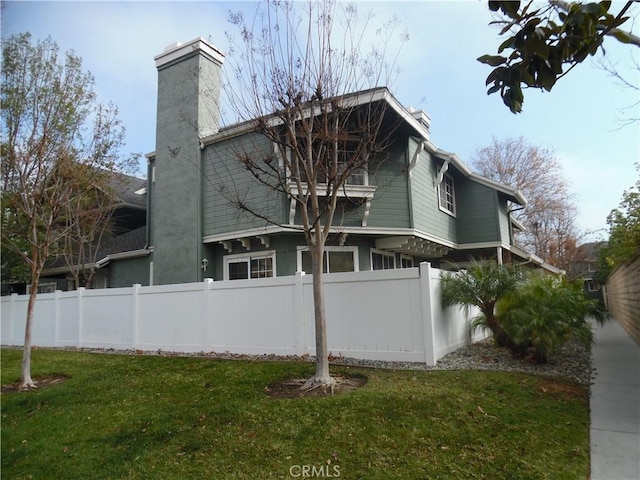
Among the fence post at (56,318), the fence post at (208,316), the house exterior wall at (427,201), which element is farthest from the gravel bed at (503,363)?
the fence post at (56,318)

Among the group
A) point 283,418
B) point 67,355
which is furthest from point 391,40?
point 67,355

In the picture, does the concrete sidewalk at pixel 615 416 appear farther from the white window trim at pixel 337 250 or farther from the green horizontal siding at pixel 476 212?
the green horizontal siding at pixel 476 212

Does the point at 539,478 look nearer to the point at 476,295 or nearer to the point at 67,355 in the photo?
the point at 476,295

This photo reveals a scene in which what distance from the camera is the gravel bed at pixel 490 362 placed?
687 centimetres

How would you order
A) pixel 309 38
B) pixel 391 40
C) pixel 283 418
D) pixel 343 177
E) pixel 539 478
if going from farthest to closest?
1. pixel 391 40
2. pixel 309 38
3. pixel 343 177
4. pixel 283 418
5. pixel 539 478

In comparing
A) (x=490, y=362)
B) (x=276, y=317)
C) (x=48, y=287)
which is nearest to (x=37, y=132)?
(x=276, y=317)

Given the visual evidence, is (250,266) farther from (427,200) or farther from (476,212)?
(476,212)

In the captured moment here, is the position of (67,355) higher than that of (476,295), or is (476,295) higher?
(476,295)

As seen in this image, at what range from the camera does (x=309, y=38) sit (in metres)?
6.60

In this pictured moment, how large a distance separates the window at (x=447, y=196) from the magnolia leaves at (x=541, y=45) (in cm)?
1182

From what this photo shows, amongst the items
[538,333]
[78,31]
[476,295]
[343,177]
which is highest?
[78,31]

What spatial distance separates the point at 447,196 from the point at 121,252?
38.6 ft

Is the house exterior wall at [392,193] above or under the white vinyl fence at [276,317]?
above

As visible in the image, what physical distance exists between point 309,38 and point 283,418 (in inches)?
208
